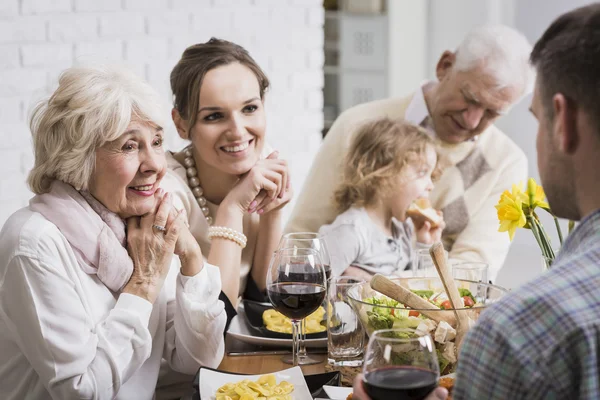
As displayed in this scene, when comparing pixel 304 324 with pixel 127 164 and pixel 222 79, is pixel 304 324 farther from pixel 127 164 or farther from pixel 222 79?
pixel 222 79

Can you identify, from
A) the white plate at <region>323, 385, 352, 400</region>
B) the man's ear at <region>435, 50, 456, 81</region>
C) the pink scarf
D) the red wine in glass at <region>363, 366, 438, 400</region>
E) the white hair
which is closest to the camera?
the red wine in glass at <region>363, 366, 438, 400</region>

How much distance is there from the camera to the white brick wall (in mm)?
2652

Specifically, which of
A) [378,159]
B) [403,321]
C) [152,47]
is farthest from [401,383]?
[152,47]

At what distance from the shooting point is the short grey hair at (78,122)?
5.19ft

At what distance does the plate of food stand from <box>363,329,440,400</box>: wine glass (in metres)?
0.70

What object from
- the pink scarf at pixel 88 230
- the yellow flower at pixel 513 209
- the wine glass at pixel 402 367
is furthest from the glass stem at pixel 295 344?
the wine glass at pixel 402 367

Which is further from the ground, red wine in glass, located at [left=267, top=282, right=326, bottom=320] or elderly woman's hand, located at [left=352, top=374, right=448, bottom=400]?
elderly woman's hand, located at [left=352, top=374, right=448, bottom=400]

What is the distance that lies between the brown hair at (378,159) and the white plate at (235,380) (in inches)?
45.8

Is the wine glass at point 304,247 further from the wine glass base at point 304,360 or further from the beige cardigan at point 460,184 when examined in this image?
the beige cardigan at point 460,184

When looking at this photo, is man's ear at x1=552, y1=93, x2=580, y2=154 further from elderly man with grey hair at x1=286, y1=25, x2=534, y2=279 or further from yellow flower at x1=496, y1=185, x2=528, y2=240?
elderly man with grey hair at x1=286, y1=25, x2=534, y2=279

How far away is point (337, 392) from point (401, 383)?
40 centimetres

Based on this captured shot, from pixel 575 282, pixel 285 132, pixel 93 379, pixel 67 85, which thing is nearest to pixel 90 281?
pixel 93 379

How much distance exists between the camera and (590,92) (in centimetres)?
93

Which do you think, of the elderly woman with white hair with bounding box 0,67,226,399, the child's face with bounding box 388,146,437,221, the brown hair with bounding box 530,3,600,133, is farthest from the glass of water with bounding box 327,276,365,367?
the child's face with bounding box 388,146,437,221
